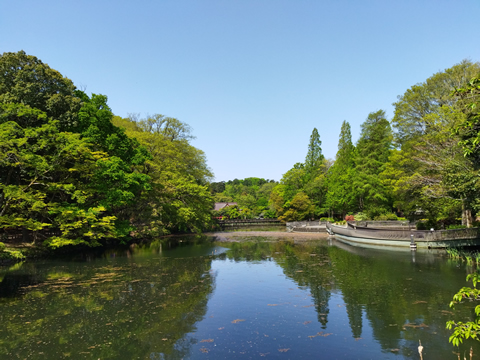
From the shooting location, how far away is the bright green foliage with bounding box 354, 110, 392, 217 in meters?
42.2

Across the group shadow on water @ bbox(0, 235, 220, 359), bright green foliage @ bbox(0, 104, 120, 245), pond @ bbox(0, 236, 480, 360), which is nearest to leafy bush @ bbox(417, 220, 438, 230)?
pond @ bbox(0, 236, 480, 360)

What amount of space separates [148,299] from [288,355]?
7156mm

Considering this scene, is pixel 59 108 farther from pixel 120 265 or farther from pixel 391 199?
pixel 391 199

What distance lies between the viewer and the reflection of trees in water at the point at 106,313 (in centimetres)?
847

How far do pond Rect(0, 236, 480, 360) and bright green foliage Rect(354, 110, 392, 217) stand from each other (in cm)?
2310

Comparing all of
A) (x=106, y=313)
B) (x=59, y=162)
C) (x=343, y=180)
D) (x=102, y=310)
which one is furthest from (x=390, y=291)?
(x=343, y=180)

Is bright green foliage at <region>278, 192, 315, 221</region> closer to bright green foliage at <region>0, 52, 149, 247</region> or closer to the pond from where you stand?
bright green foliage at <region>0, 52, 149, 247</region>

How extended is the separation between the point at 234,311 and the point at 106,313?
4.67 m

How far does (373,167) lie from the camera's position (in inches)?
1873

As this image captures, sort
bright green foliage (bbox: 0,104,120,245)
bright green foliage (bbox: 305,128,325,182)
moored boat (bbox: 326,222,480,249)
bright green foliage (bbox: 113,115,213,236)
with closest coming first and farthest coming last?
bright green foliage (bbox: 0,104,120,245) → moored boat (bbox: 326,222,480,249) → bright green foliage (bbox: 113,115,213,236) → bright green foliage (bbox: 305,128,325,182)

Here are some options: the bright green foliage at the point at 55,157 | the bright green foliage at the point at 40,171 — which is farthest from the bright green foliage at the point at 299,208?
the bright green foliage at the point at 40,171

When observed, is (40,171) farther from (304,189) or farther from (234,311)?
(304,189)

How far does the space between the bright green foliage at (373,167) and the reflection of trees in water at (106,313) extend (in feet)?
104

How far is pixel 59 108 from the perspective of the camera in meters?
25.5
